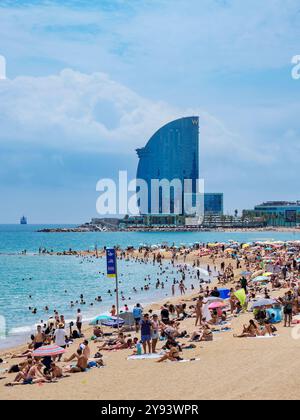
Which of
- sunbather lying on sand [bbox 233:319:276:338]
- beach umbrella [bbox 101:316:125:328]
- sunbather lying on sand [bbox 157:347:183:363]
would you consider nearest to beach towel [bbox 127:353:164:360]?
sunbather lying on sand [bbox 157:347:183:363]

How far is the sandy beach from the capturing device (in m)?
10.1

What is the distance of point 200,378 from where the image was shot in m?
11.3

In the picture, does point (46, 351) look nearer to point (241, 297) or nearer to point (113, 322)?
point (113, 322)

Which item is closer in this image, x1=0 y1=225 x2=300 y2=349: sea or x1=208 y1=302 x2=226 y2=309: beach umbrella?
x1=208 y1=302 x2=226 y2=309: beach umbrella

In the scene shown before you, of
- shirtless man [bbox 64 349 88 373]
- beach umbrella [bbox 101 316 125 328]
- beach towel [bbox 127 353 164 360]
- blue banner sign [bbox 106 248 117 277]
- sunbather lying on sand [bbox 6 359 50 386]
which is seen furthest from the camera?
beach umbrella [bbox 101 316 125 328]

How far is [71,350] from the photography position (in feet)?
56.3

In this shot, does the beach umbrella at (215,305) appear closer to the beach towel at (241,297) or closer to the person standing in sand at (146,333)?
the beach towel at (241,297)

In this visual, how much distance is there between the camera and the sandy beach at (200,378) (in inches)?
398

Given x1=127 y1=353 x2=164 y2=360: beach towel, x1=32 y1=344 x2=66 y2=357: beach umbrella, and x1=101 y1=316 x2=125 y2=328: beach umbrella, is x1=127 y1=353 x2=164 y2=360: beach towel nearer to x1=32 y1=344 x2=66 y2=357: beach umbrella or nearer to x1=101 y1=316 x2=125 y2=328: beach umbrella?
x1=32 y1=344 x2=66 y2=357: beach umbrella

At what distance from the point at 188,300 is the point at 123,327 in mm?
9540

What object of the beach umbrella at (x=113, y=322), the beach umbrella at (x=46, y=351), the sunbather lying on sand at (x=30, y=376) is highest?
the beach umbrella at (x=46, y=351)

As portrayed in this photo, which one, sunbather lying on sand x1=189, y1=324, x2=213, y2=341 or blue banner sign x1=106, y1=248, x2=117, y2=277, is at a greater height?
blue banner sign x1=106, y1=248, x2=117, y2=277

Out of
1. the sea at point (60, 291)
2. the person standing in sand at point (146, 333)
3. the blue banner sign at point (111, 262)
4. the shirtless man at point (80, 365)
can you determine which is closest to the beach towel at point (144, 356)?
the person standing in sand at point (146, 333)

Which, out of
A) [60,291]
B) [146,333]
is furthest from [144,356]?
[60,291]
